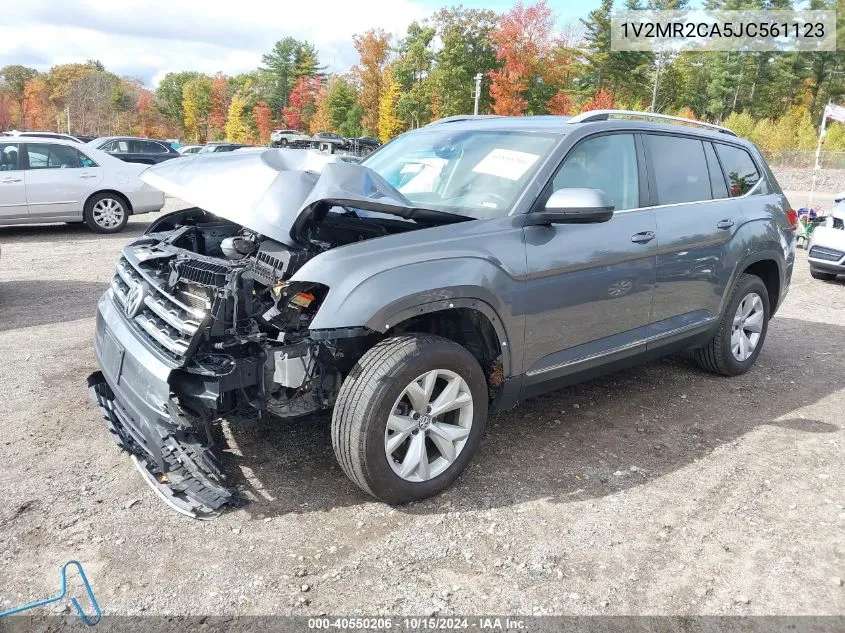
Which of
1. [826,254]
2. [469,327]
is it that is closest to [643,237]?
[469,327]

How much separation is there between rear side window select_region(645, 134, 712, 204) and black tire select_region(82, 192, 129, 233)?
372 inches

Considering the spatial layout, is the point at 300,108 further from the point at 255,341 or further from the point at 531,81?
the point at 255,341

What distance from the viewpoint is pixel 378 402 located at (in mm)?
2896

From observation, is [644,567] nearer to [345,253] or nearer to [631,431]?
[631,431]

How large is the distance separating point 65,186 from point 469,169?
8958mm

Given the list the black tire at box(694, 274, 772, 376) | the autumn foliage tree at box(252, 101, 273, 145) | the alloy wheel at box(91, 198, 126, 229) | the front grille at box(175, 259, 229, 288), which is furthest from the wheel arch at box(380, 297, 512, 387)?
the autumn foliage tree at box(252, 101, 273, 145)

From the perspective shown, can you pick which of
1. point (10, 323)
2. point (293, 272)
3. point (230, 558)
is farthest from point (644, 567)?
point (10, 323)

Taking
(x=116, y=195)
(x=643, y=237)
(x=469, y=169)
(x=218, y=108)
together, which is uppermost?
(x=218, y=108)

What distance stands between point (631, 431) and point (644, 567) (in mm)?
1434

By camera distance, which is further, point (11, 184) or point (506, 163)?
point (11, 184)

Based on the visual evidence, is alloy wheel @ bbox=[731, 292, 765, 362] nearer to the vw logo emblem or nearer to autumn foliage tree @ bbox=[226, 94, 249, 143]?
the vw logo emblem

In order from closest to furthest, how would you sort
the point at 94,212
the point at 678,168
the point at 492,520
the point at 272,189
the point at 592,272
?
the point at 492,520 → the point at 272,189 → the point at 592,272 → the point at 678,168 → the point at 94,212

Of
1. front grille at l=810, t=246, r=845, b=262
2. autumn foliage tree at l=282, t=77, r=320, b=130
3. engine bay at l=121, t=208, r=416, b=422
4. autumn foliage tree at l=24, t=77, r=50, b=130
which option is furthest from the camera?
autumn foliage tree at l=24, t=77, r=50, b=130

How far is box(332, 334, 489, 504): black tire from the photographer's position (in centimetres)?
290
